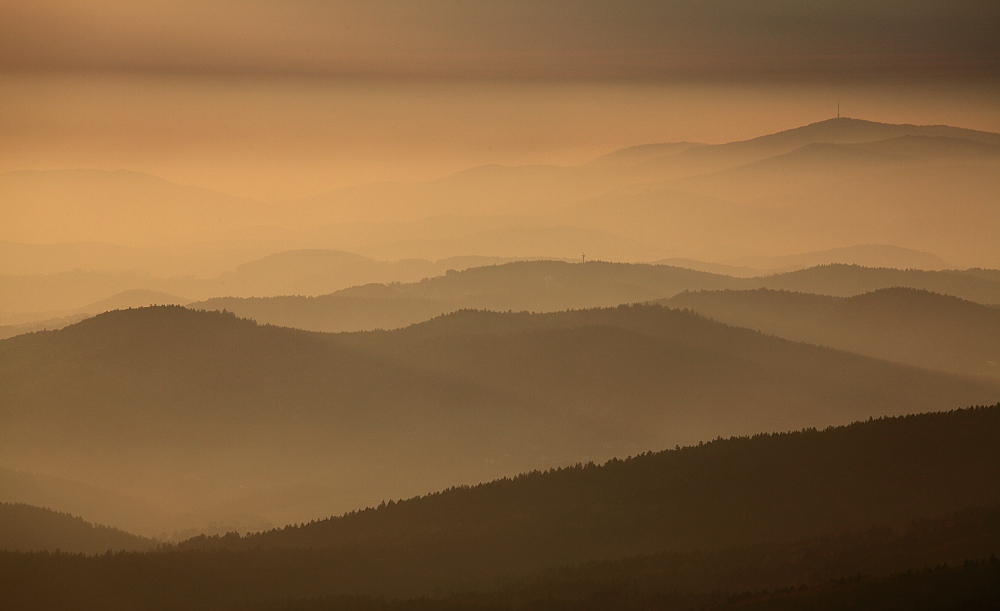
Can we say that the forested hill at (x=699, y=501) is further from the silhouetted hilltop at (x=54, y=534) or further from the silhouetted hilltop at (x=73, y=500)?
the silhouetted hilltop at (x=73, y=500)

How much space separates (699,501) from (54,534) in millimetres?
72853

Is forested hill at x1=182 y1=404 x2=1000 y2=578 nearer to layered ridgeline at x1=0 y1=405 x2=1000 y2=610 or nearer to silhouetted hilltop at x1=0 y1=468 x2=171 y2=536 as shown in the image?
layered ridgeline at x1=0 y1=405 x2=1000 y2=610

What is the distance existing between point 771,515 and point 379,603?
29.4 m

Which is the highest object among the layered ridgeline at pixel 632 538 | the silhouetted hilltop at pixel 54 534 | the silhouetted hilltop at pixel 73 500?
the silhouetted hilltop at pixel 73 500

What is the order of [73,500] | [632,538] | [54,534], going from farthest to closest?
[73,500], [54,534], [632,538]

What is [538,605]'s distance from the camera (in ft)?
195

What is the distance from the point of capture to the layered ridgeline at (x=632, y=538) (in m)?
61.1

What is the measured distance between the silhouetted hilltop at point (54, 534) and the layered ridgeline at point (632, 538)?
18946mm

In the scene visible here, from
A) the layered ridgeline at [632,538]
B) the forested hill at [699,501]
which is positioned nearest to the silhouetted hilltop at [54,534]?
the layered ridgeline at [632,538]

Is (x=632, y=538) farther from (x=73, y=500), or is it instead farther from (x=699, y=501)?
(x=73, y=500)

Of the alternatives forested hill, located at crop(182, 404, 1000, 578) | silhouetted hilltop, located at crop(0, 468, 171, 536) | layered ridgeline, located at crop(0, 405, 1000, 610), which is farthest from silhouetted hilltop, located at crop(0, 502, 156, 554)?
silhouetted hilltop, located at crop(0, 468, 171, 536)

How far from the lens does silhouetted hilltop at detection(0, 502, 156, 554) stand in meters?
112

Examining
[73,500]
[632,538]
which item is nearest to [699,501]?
[632,538]

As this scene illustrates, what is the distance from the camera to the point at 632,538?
8138cm
